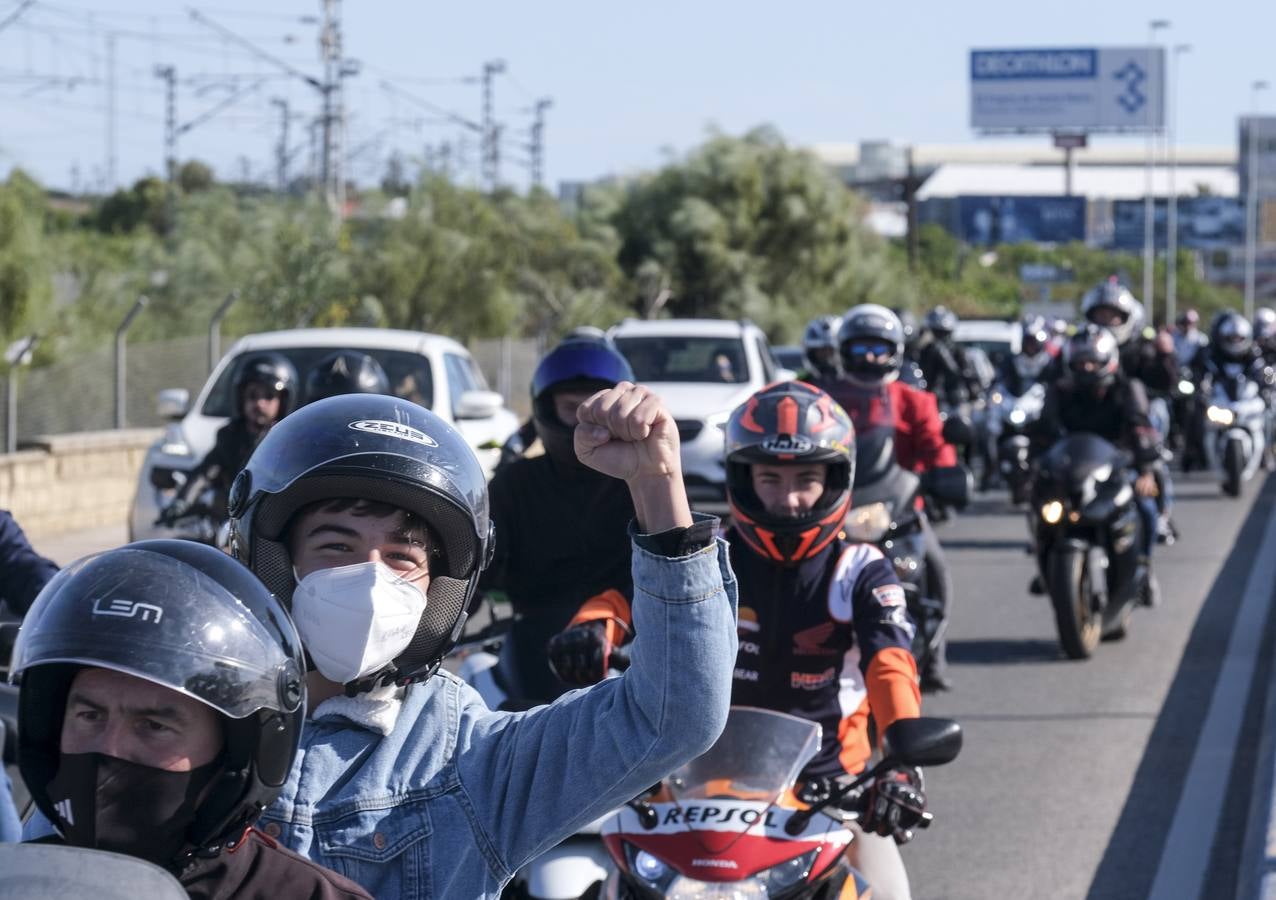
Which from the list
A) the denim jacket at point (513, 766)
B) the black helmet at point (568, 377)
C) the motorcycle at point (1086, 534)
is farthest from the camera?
the motorcycle at point (1086, 534)

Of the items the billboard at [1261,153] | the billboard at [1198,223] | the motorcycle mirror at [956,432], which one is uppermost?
the billboard at [1261,153]

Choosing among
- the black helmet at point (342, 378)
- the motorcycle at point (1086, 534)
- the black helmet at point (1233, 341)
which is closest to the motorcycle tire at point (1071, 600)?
the motorcycle at point (1086, 534)

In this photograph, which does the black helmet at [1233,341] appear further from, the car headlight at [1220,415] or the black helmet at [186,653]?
the black helmet at [186,653]

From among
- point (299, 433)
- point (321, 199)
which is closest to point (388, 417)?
point (299, 433)

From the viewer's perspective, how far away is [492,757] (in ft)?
9.01

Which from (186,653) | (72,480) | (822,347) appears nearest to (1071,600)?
(822,347)

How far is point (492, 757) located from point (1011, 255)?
10859cm

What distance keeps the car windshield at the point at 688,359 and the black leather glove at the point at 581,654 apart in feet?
48.0

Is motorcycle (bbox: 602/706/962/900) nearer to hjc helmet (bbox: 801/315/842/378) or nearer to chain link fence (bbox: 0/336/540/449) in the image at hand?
hjc helmet (bbox: 801/315/842/378)

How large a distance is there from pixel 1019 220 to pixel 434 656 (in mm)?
89636

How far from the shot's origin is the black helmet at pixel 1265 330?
25.6 meters

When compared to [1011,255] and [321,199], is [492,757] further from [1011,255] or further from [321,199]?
[1011,255]

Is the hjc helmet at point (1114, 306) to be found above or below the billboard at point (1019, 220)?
below

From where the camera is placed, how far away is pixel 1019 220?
90250 mm
